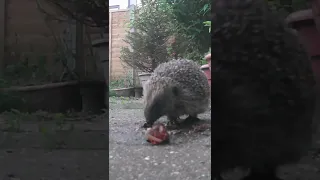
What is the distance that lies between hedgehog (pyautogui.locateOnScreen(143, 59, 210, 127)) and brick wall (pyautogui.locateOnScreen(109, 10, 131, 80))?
0.08 m

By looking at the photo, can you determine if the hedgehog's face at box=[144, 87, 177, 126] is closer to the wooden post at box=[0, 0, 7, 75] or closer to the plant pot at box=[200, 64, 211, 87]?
the plant pot at box=[200, 64, 211, 87]

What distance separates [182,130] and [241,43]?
27 centimetres

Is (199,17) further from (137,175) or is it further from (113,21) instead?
(137,175)

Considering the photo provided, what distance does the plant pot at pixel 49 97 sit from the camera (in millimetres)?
955

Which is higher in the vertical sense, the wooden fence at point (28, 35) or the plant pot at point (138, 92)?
the wooden fence at point (28, 35)

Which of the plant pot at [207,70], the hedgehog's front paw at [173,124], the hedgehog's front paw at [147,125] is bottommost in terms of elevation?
the hedgehog's front paw at [173,124]

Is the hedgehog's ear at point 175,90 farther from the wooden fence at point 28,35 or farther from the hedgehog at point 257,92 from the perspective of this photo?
the wooden fence at point 28,35

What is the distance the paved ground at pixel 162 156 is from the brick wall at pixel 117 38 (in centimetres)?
8

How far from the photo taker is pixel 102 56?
3.07 ft

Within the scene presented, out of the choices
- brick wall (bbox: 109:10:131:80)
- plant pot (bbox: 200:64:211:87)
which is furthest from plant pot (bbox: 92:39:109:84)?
plant pot (bbox: 200:64:211:87)

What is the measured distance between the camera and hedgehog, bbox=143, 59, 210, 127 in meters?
0.92

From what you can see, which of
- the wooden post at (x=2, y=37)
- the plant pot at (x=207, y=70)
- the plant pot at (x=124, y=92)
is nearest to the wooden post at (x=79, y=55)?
the plant pot at (x=124, y=92)

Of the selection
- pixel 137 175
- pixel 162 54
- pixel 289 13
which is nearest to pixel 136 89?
pixel 162 54

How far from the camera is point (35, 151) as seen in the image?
96cm
